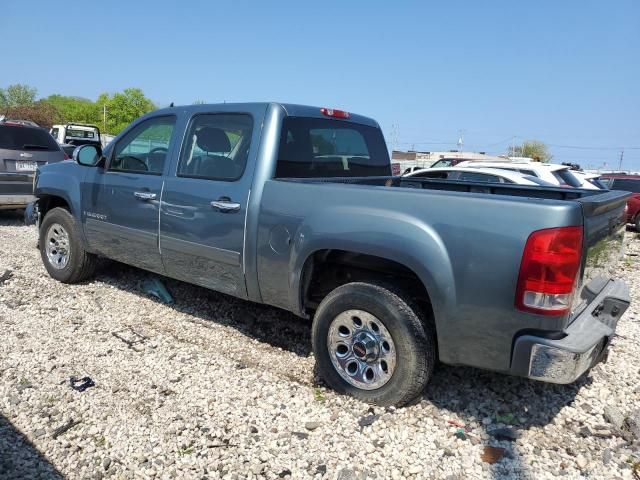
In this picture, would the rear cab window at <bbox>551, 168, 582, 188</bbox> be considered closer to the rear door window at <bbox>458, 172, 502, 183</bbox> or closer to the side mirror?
the rear door window at <bbox>458, 172, 502, 183</bbox>

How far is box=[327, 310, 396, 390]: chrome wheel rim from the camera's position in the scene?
301 centimetres

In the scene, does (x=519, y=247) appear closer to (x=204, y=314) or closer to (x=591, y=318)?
(x=591, y=318)

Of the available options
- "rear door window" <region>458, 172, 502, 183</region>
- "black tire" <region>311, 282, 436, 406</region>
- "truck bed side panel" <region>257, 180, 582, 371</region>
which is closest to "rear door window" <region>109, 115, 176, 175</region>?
"truck bed side panel" <region>257, 180, 582, 371</region>

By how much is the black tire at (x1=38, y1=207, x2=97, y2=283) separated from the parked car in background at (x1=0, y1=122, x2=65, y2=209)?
3.45m

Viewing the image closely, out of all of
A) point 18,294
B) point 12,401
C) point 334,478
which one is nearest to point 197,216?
point 12,401

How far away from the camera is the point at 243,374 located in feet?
11.5

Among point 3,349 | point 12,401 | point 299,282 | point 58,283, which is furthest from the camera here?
point 58,283

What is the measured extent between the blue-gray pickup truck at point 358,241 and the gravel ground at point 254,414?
35 cm

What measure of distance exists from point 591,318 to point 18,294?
5040 millimetres

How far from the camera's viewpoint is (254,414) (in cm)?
302

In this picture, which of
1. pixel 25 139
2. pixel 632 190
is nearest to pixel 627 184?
pixel 632 190

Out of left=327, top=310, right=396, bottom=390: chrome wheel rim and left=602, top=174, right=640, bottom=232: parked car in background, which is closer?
left=327, top=310, right=396, bottom=390: chrome wheel rim

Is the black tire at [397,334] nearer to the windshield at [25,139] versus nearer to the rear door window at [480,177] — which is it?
the rear door window at [480,177]

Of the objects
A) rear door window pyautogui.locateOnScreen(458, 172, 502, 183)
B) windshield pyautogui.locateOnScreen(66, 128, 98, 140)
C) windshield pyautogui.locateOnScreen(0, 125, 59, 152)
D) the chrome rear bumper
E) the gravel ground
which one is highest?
windshield pyautogui.locateOnScreen(66, 128, 98, 140)
